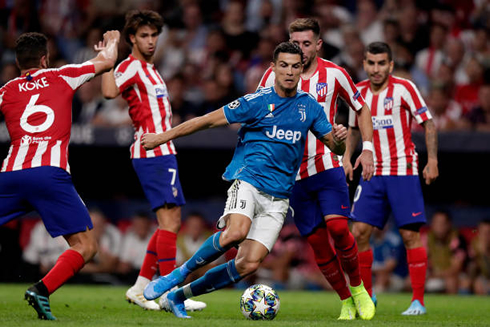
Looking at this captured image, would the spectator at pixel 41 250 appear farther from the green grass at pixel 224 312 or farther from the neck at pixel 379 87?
the neck at pixel 379 87

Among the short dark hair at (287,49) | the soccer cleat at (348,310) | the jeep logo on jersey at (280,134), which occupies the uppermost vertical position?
the short dark hair at (287,49)

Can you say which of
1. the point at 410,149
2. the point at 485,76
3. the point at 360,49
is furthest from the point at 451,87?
the point at 410,149

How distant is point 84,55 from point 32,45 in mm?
7903

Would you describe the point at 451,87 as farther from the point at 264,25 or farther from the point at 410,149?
the point at 410,149

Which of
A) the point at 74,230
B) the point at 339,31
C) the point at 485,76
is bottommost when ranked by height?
the point at 74,230

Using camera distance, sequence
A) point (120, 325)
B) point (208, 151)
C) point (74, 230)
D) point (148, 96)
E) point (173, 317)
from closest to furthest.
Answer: point (120, 325) < point (74, 230) < point (173, 317) < point (148, 96) < point (208, 151)

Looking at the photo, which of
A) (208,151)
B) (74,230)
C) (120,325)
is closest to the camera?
(120,325)

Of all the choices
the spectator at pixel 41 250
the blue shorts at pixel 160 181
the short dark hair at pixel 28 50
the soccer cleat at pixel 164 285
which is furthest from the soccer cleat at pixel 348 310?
the spectator at pixel 41 250

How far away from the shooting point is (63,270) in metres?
6.15

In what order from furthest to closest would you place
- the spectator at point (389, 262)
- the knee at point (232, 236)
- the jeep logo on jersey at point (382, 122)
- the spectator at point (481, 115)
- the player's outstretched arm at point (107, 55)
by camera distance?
1. the spectator at point (389, 262)
2. the spectator at point (481, 115)
3. the jeep logo on jersey at point (382, 122)
4. the player's outstretched arm at point (107, 55)
5. the knee at point (232, 236)

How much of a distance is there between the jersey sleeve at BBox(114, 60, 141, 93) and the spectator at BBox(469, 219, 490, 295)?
6407mm

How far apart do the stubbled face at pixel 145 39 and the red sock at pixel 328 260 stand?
8.37 feet

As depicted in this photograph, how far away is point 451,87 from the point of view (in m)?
12.8

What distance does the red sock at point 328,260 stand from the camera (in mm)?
7164
